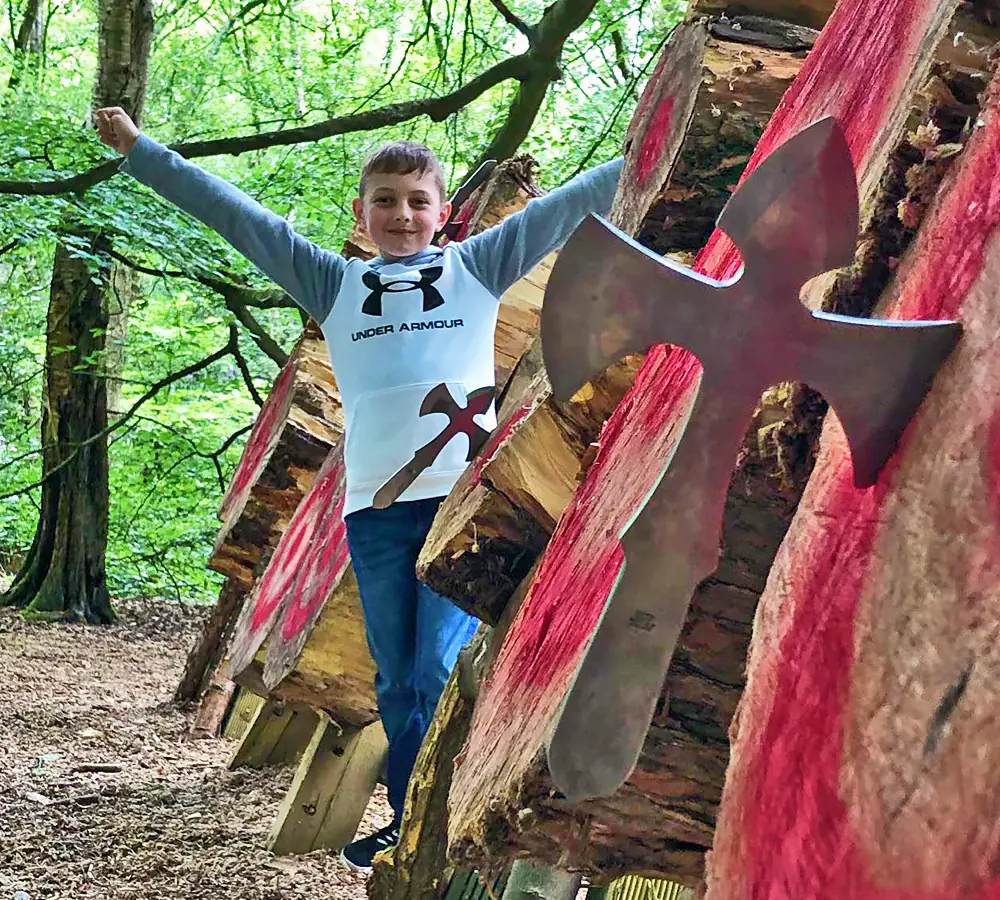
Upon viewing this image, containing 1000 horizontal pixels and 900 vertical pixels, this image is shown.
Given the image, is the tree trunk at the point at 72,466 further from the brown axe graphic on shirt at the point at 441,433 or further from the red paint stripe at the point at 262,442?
the brown axe graphic on shirt at the point at 441,433

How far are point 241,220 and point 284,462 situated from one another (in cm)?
112

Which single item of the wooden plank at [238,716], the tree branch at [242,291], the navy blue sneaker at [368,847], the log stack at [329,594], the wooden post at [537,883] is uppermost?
the tree branch at [242,291]

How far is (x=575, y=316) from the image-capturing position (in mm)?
570

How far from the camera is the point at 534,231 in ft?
8.54

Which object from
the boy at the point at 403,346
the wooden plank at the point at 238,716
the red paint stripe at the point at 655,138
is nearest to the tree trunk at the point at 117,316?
the wooden plank at the point at 238,716

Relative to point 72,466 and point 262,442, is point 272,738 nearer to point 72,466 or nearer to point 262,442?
point 262,442

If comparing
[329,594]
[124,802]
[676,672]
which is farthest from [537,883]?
[124,802]

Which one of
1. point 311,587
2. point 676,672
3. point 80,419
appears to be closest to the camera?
point 676,672

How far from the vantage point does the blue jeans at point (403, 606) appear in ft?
7.89

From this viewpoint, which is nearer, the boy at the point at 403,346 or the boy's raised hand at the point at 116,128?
the boy at the point at 403,346

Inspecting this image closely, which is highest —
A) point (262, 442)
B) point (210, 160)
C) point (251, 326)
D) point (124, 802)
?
point (210, 160)

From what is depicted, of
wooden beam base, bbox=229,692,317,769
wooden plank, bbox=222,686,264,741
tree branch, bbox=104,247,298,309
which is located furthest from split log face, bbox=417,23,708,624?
tree branch, bbox=104,247,298,309

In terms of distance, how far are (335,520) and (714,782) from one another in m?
2.37

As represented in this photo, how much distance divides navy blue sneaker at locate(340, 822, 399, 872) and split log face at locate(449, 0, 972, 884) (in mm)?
1861
